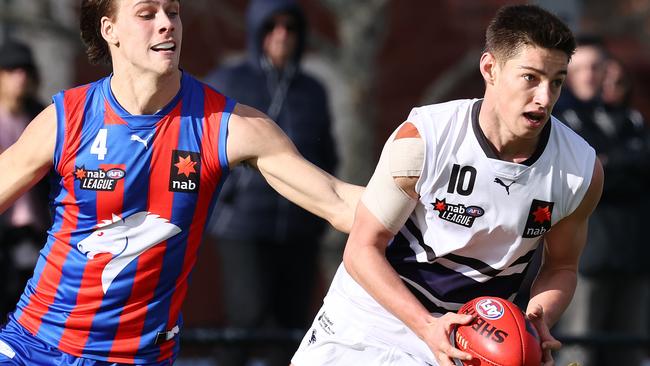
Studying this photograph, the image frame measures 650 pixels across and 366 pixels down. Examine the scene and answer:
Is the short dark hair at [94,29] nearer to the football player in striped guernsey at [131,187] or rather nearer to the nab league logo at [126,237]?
the football player in striped guernsey at [131,187]

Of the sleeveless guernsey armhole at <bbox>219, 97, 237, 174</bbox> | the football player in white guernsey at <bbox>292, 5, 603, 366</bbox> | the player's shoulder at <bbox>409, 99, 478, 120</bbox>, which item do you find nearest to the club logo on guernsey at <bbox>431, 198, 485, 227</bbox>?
the football player in white guernsey at <bbox>292, 5, 603, 366</bbox>

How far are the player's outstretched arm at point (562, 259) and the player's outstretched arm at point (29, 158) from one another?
6.42 feet

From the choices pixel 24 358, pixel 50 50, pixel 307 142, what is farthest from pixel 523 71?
pixel 50 50

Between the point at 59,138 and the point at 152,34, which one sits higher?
the point at 152,34

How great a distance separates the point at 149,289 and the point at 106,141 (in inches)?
24.0

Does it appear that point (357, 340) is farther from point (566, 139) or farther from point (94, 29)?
point (94, 29)

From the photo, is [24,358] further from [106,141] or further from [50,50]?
[50,50]

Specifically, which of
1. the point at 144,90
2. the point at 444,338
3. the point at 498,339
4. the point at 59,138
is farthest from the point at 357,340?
the point at 59,138

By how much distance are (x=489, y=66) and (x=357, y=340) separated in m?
1.21

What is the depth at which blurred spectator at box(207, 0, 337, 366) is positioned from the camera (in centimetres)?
789

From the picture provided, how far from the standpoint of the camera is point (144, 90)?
5.06 meters

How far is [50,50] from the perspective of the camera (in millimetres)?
12719

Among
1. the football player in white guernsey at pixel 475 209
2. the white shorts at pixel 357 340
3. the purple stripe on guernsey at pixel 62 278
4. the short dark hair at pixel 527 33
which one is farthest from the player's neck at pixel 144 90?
the short dark hair at pixel 527 33

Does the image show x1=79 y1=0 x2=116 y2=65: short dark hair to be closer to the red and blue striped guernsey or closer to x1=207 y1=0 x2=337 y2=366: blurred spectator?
the red and blue striped guernsey
